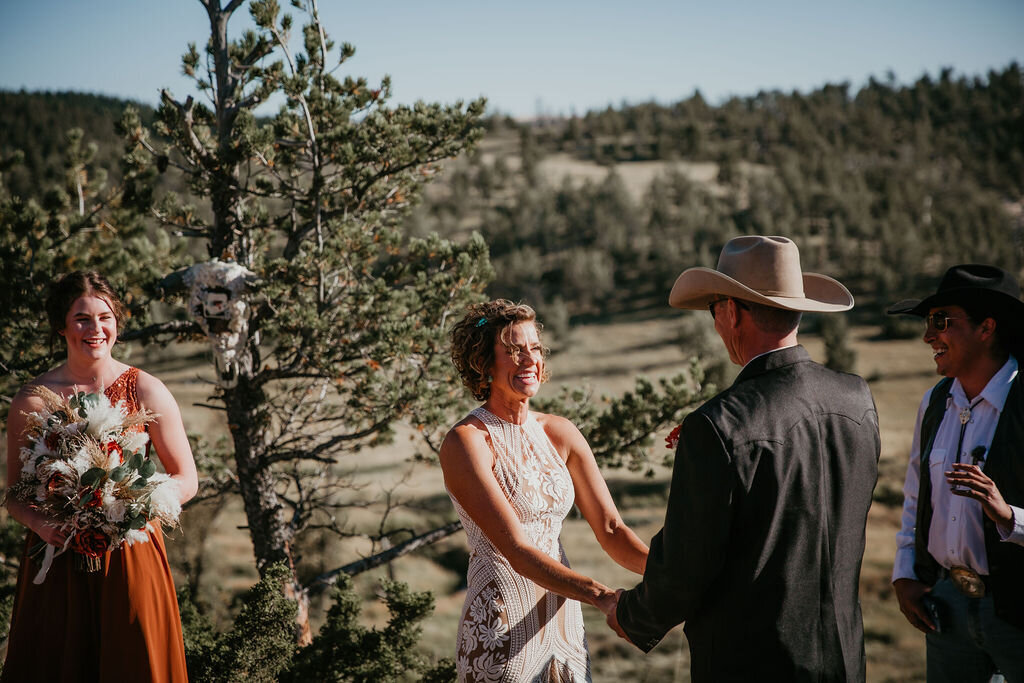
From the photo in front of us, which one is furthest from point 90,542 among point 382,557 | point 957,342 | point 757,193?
point 757,193

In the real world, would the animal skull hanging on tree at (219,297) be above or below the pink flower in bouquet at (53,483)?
above

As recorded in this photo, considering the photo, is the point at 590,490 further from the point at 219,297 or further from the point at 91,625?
the point at 219,297

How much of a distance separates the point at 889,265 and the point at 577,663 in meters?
43.1

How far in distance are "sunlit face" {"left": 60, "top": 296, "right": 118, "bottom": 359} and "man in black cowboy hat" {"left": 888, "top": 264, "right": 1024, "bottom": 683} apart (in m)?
3.38

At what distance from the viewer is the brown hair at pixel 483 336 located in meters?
3.11

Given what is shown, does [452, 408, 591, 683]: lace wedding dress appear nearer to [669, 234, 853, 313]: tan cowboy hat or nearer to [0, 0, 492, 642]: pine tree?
[669, 234, 853, 313]: tan cowboy hat

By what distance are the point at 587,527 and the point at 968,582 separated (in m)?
18.4

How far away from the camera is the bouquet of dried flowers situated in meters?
3.17

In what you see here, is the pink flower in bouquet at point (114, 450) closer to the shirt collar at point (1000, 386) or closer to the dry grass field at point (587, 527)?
the dry grass field at point (587, 527)

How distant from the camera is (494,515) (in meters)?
2.86

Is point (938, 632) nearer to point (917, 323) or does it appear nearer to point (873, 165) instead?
point (917, 323)

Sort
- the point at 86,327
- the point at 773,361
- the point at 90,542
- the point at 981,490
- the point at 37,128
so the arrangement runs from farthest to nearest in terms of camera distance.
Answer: the point at 37,128
the point at 86,327
the point at 90,542
the point at 981,490
the point at 773,361

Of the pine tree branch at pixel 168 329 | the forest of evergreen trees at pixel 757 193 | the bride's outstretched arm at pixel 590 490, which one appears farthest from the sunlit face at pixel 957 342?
the forest of evergreen trees at pixel 757 193

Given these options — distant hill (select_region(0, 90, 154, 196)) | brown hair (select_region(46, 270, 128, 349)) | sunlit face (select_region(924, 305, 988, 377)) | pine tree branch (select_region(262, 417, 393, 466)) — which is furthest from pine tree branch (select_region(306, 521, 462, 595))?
distant hill (select_region(0, 90, 154, 196))
